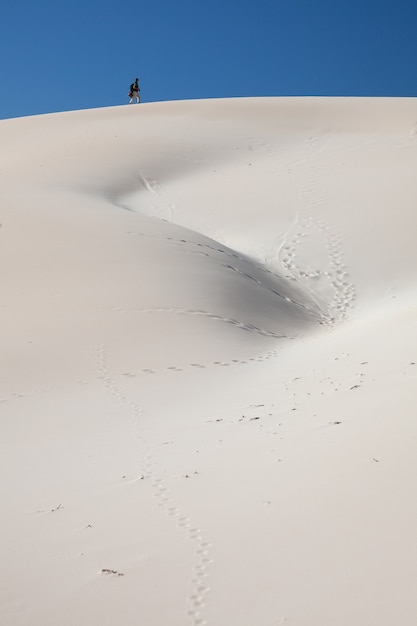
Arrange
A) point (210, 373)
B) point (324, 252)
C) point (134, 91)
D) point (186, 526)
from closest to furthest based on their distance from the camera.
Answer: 1. point (186, 526)
2. point (210, 373)
3. point (324, 252)
4. point (134, 91)

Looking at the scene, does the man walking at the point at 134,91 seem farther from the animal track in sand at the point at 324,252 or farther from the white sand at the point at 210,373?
the animal track in sand at the point at 324,252

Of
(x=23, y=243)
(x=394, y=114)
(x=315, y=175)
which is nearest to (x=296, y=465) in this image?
(x=23, y=243)

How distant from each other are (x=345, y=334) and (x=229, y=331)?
5.45 ft

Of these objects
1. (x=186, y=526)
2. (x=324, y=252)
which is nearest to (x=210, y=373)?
(x=186, y=526)

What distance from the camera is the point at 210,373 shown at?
31.9 ft

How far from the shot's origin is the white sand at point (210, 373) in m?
3.79

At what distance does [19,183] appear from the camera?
688 inches

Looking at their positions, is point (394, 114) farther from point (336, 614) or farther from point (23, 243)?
point (336, 614)

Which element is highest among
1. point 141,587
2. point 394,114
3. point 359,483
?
point 394,114

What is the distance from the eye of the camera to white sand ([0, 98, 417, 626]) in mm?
3795

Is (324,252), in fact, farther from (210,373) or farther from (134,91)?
(134,91)

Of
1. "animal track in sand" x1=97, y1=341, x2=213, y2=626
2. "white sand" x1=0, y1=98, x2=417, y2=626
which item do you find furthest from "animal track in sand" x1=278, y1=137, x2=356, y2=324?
"animal track in sand" x1=97, y1=341, x2=213, y2=626

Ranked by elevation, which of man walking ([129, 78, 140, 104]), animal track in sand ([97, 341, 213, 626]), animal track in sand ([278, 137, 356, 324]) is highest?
man walking ([129, 78, 140, 104])

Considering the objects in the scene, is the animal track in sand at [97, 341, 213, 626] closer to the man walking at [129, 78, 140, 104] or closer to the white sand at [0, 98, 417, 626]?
the white sand at [0, 98, 417, 626]
